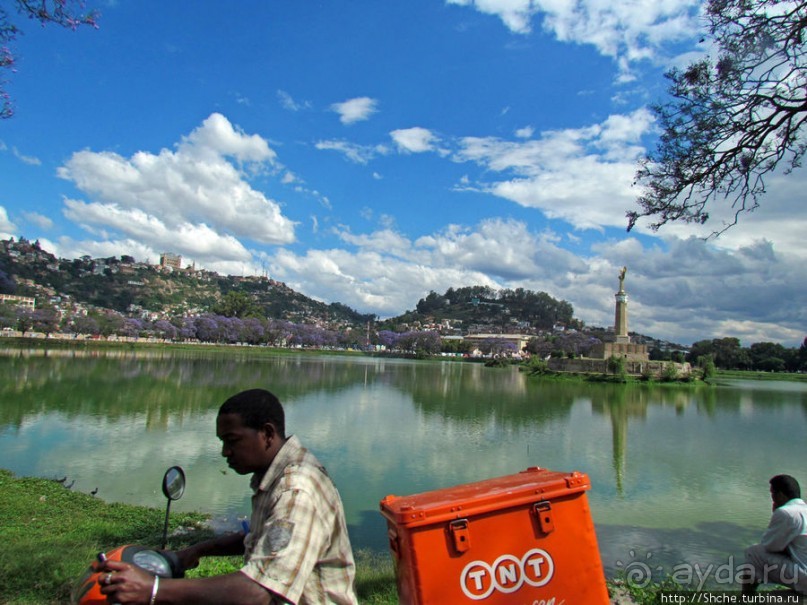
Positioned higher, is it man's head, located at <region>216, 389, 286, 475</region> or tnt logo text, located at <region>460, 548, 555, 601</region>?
man's head, located at <region>216, 389, 286, 475</region>

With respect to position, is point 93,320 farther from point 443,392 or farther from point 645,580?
point 645,580

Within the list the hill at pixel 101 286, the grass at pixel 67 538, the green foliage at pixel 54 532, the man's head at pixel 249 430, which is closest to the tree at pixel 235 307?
the hill at pixel 101 286

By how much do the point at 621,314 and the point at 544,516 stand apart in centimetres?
6730

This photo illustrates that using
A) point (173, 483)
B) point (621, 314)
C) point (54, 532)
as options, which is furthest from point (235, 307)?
point (173, 483)

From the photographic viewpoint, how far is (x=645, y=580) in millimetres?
6965

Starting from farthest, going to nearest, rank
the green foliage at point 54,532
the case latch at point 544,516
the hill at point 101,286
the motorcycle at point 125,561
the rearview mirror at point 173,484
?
the hill at point 101,286 → the green foliage at point 54,532 → the rearview mirror at point 173,484 → the case latch at point 544,516 → the motorcycle at point 125,561

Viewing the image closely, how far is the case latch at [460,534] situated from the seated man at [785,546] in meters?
3.55

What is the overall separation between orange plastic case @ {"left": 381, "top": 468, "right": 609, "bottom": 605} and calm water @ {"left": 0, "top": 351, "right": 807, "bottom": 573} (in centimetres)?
598

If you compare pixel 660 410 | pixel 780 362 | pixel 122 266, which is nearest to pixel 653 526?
pixel 660 410

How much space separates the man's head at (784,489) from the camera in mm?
4742

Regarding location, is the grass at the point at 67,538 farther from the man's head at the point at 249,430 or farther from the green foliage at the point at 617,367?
the green foliage at the point at 617,367

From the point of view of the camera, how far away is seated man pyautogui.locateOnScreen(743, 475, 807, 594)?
455 cm

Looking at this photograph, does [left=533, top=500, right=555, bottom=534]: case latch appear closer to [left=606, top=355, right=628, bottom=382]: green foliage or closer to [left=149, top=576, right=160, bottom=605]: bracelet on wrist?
[left=149, top=576, right=160, bottom=605]: bracelet on wrist

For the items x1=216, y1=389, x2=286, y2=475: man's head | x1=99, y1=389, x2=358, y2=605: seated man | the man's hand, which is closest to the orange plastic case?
x1=99, y1=389, x2=358, y2=605: seated man
